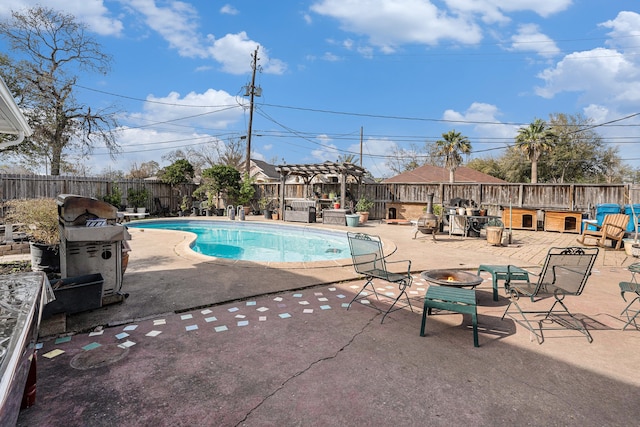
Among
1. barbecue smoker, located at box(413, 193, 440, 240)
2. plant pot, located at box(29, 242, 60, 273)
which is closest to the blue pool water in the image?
barbecue smoker, located at box(413, 193, 440, 240)

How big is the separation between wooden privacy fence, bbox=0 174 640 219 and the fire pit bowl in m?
9.21

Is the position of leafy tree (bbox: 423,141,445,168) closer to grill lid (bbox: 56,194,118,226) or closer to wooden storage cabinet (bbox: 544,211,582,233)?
wooden storage cabinet (bbox: 544,211,582,233)

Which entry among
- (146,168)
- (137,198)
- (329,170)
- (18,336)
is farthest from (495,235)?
(146,168)

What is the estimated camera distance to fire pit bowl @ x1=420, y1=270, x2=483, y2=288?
136 inches

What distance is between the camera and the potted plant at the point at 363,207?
549 inches

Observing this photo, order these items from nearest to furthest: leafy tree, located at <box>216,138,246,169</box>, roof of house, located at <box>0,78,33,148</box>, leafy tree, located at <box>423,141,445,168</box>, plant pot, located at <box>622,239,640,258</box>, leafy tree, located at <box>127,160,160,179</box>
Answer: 1. roof of house, located at <box>0,78,33,148</box>
2. plant pot, located at <box>622,239,640,258</box>
3. leafy tree, located at <box>127,160,160,179</box>
4. leafy tree, located at <box>216,138,246,169</box>
5. leafy tree, located at <box>423,141,445,168</box>

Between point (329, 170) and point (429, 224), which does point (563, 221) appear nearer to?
point (429, 224)

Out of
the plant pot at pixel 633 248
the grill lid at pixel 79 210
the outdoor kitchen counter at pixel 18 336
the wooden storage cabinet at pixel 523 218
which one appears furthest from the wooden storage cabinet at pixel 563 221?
the outdoor kitchen counter at pixel 18 336

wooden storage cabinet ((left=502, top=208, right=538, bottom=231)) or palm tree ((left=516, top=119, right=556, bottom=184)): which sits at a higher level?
palm tree ((left=516, top=119, right=556, bottom=184))

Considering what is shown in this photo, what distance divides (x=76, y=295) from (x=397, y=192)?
13043mm

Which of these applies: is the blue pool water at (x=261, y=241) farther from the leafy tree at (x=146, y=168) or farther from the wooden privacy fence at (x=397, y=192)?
the leafy tree at (x=146, y=168)

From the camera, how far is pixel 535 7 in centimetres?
978

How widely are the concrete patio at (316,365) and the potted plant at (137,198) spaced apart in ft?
40.0

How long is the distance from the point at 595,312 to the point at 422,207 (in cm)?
1046
